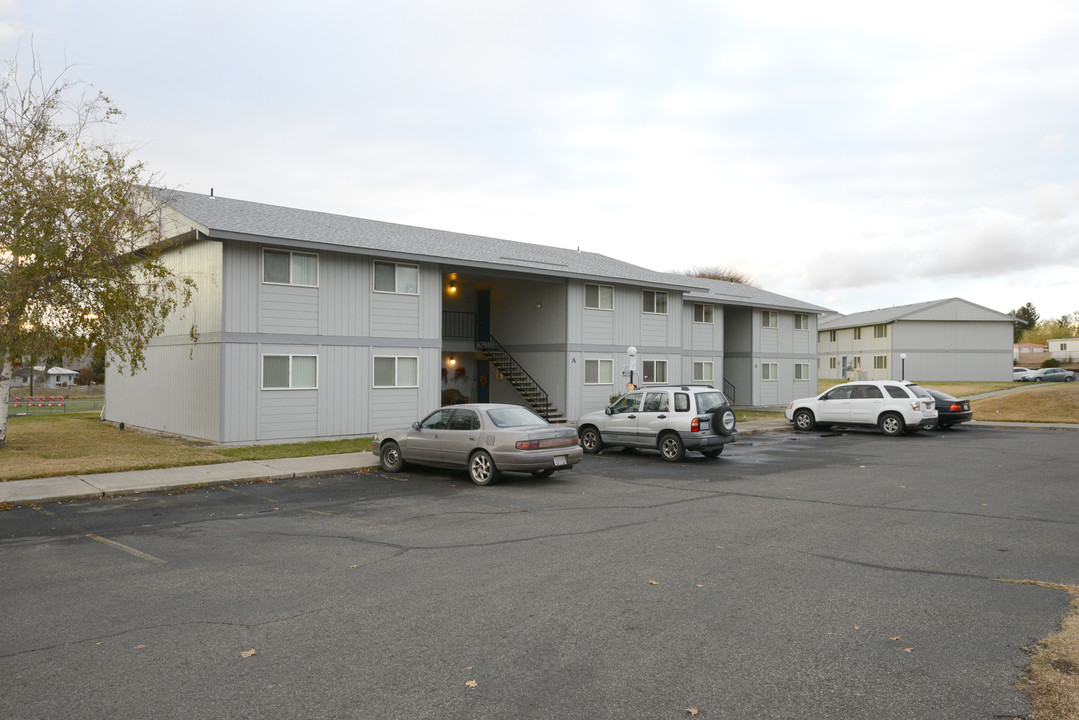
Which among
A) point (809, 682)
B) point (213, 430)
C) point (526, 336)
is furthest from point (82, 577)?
point (526, 336)

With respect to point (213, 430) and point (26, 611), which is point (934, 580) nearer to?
point (26, 611)

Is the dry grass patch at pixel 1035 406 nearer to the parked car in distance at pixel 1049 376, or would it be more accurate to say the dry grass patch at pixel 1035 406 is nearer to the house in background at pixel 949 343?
the house in background at pixel 949 343

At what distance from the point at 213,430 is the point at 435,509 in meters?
11.3

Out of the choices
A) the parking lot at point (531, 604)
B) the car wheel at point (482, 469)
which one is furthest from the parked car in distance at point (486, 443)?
the parking lot at point (531, 604)

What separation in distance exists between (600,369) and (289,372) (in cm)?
1231

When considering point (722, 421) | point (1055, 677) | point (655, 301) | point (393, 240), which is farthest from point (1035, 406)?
point (1055, 677)

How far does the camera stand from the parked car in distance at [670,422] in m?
17.0

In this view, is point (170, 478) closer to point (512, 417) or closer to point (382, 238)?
point (512, 417)

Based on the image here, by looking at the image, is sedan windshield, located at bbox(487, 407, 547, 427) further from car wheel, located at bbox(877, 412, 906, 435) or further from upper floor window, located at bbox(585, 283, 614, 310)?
car wheel, located at bbox(877, 412, 906, 435)

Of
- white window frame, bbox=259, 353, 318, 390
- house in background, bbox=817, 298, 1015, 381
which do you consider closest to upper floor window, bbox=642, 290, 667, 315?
white window frame, bbox=259, 353, 318, 390

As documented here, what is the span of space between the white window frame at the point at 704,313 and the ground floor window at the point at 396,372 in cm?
1613

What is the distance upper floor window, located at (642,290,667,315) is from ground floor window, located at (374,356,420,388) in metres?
11.3

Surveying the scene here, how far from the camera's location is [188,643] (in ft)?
17.4

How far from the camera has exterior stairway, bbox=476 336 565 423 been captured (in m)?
27.3
